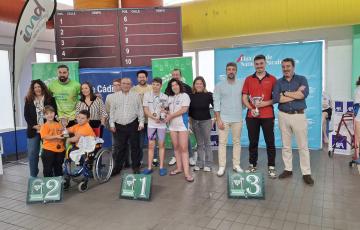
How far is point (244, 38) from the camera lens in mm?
7312

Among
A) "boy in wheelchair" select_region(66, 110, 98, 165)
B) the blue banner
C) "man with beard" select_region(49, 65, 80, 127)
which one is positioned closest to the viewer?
"boy in wheelchair" select_region(66, 110, 98, 165)

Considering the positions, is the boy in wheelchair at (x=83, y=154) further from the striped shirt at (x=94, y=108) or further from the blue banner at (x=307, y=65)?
the blue banner at (x=307, y=65)

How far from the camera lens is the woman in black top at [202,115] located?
4.27 meters

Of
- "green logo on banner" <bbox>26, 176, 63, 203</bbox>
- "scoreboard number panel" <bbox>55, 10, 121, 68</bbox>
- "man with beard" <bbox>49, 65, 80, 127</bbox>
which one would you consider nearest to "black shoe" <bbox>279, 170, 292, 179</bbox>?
"green logo on banner" <bbox>26, 176, 63, 203</bbox>

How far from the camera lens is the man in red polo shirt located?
12.7ft

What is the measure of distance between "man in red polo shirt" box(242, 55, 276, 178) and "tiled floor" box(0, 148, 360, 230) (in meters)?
0.55

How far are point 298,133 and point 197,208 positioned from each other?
4.91 feet

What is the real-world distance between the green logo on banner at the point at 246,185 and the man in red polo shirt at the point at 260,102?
73 cm

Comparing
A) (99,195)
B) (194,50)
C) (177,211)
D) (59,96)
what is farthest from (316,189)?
(194,50)

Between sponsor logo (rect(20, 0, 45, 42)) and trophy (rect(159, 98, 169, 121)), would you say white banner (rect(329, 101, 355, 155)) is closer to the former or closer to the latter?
trophy (rect(159, 98, 169, 121))

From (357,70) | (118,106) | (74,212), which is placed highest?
(357,70)

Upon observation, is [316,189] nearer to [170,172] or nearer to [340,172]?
[340,172]

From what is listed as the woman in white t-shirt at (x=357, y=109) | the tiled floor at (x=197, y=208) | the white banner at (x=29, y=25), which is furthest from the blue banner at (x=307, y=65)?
the white banner at (x=29, y=25)

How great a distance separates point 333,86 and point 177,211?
483 cm
